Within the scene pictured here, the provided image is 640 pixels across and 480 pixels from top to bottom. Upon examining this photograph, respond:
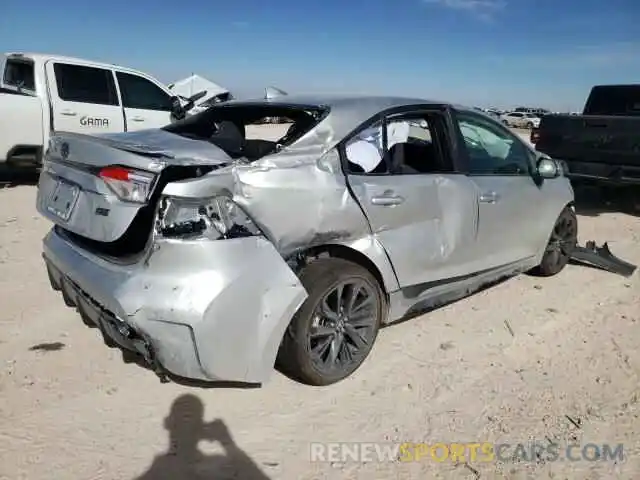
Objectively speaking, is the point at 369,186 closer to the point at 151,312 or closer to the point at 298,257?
the point at 298,257

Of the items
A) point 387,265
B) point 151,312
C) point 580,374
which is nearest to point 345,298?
point 387,265

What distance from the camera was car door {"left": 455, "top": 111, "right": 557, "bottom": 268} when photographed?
3.73m

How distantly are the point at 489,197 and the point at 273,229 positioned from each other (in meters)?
1.85

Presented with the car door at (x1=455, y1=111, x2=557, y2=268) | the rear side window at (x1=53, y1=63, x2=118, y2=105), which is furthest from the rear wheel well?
the rear side window at (x1=53, y1=63, x2=118, y2=105)

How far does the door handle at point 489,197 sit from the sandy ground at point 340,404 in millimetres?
885

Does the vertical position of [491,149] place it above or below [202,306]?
above

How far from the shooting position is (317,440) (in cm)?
255

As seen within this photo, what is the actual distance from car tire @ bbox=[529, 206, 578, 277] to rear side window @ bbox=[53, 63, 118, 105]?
6848 mm

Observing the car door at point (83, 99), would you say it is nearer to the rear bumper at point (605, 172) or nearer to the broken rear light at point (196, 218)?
the broken rear light at point (196, 218)

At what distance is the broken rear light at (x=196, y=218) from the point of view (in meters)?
2.36

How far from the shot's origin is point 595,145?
710 centimetres

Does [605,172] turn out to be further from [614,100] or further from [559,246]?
[559,246]

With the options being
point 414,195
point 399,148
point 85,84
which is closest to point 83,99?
point 85,84

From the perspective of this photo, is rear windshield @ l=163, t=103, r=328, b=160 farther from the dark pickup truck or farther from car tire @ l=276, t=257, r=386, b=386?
the dark pickup truck
